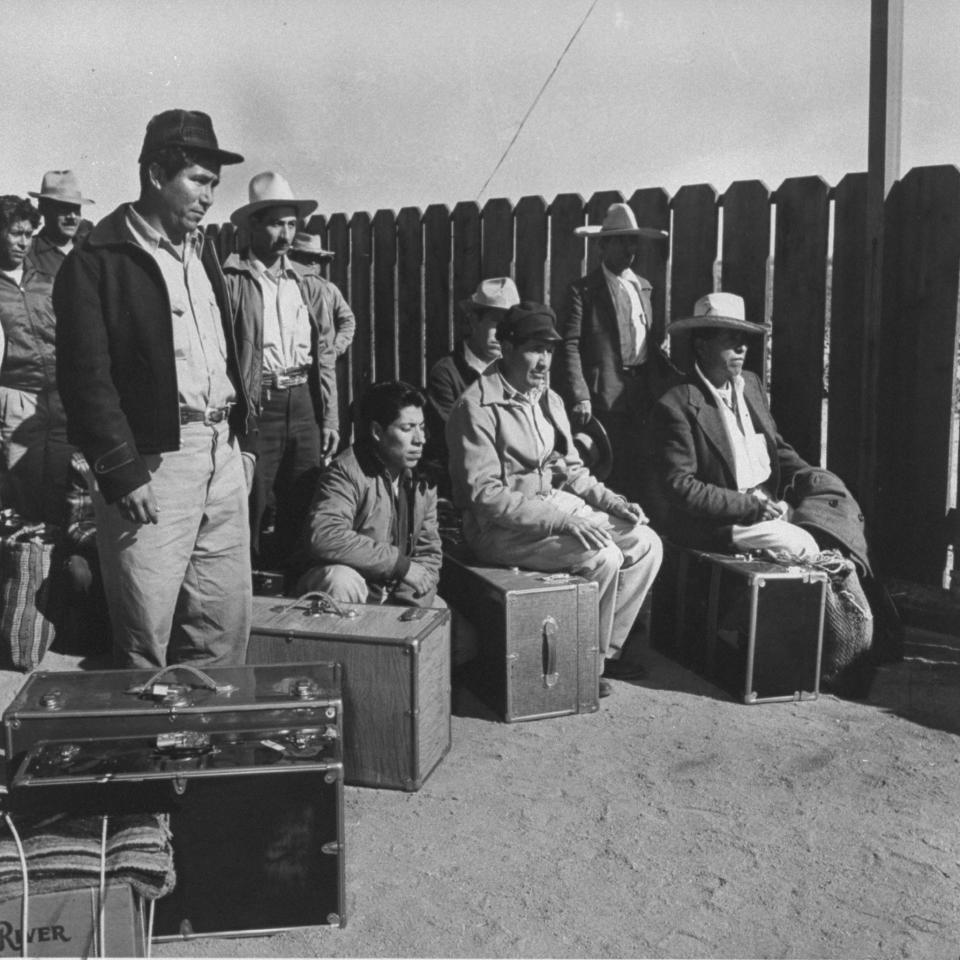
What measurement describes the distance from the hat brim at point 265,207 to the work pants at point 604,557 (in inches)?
76.9

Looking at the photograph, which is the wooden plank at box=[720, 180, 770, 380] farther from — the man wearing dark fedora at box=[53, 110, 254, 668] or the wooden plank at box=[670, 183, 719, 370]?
the man wearing dark fedora at box=[53, 110, 254, 668]

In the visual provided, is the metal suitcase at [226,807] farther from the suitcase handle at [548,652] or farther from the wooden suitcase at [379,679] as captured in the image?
the suitcase handle at [548,652]

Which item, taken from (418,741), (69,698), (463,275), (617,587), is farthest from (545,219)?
(69,698)

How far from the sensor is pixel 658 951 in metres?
3.12

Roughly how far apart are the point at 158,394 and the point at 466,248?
4614 millimetres

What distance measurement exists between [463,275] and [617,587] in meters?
3.41

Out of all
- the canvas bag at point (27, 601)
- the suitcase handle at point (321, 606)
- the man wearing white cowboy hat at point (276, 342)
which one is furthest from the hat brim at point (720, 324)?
the canvas bag at point (27, 601)

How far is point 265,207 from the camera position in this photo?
6035 millimetres

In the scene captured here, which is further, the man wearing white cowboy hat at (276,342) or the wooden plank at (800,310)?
the wooden plank at (800,310)

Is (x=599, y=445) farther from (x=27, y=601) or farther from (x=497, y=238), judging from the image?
(x=27, y=601)

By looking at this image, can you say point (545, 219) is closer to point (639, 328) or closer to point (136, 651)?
point (639, 328)

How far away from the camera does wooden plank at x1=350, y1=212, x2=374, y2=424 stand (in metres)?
9.14

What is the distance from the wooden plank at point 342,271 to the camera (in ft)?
30.7

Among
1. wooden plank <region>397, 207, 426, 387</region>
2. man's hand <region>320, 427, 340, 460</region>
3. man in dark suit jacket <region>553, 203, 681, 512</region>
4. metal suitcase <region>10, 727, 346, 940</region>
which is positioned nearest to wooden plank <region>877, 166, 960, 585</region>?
man in dark suit jacket <region>553, 203, 681, 512</region>
